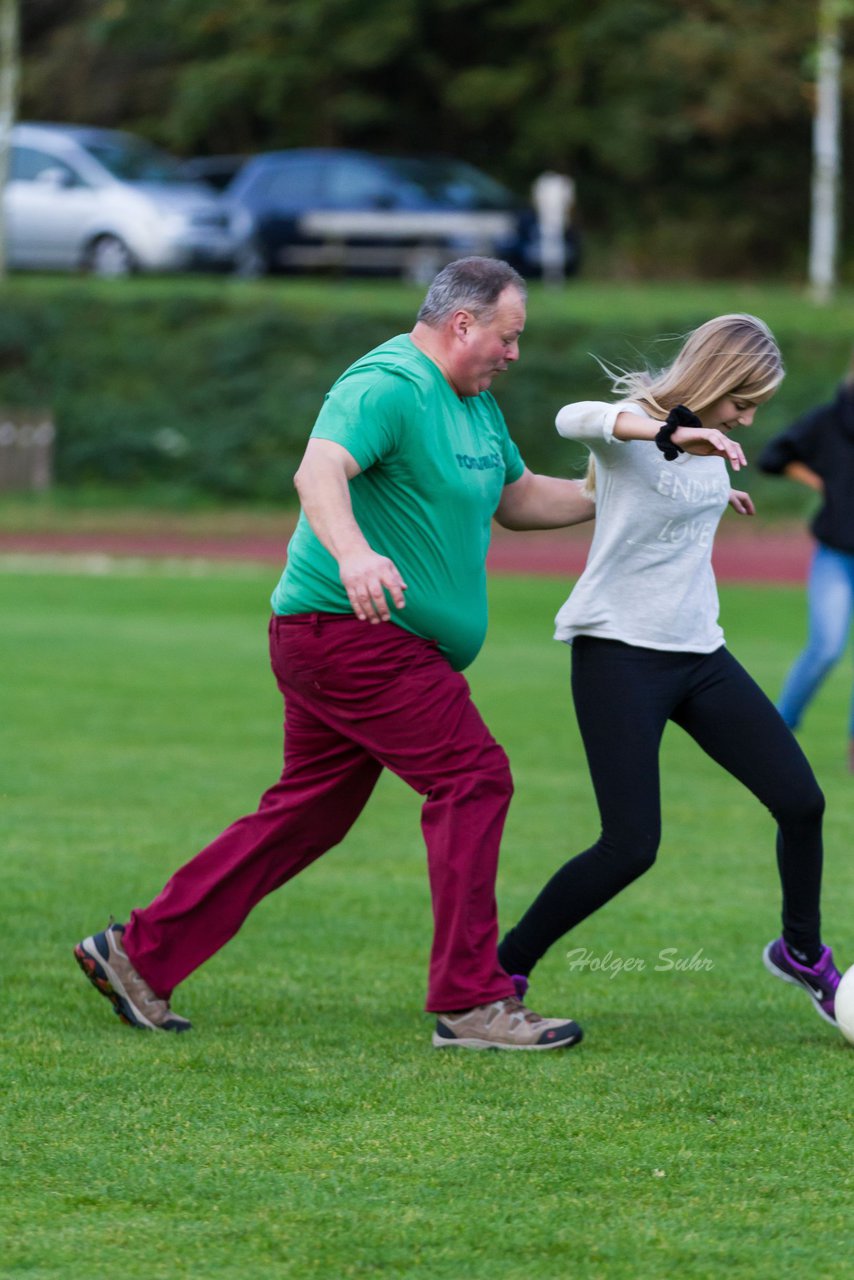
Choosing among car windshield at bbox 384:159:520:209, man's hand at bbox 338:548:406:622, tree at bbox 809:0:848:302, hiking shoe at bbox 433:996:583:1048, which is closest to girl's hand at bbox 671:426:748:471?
man's hand at bbox 338:548:406:622

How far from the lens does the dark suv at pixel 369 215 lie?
98.7ft

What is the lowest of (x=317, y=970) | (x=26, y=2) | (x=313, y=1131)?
(x=317, y=970)

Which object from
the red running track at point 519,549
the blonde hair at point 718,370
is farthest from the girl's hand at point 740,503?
the red running track at point 519,549

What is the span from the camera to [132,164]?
29.9 meters

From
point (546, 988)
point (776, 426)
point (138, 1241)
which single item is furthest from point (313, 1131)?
point (776, 426)

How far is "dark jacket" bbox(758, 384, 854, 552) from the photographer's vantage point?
9906 mm

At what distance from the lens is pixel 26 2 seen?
42188 mm

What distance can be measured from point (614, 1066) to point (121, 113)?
40.8 meters

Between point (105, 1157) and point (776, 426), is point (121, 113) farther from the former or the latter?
point (105, 1157)

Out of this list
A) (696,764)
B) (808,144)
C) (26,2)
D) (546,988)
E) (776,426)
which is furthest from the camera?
(26,2)

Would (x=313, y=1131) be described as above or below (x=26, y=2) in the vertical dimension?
below

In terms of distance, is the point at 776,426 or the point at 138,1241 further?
the point at 776,426

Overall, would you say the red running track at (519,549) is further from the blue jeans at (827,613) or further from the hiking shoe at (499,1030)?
the hiking shoe at (499,1030)

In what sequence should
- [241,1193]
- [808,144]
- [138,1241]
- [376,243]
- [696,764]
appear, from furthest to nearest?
[808,144] < [376,243] < [696,764] < [241,1193] < [138,1241]
